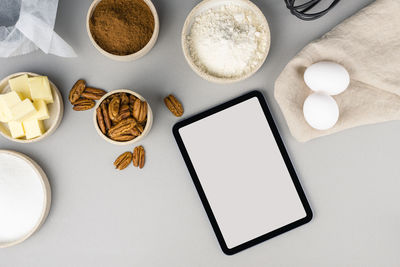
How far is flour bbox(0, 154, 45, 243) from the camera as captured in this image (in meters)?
0.74

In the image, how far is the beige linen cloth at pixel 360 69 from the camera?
0.73m

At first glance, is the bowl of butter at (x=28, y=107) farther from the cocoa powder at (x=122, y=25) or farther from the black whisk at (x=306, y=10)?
the black whisk at (x=306, y=10)

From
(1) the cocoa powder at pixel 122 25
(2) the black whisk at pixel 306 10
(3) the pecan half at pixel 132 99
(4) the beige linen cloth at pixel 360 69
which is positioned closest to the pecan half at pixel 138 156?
(3) the pecan half at pixel 132 99

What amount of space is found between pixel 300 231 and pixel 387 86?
0.38 meters

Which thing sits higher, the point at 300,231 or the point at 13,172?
the point at 13,172

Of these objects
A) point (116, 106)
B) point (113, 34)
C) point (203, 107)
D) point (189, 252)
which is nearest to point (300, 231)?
point (189, 252)

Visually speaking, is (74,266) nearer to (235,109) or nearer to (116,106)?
(116,106)

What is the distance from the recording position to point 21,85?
716mm

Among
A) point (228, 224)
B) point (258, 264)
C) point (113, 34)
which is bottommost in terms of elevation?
point (258, 264)

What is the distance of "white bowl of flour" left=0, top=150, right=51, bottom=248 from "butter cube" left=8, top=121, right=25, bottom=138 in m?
0.06

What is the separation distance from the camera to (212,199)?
0.77 m

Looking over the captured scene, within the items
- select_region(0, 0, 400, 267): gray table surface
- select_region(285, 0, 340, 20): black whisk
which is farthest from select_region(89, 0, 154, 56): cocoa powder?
select_region(285, 0, 340, 20): black whisk

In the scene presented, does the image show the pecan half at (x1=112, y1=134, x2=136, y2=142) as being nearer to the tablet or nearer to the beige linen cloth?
the tablet

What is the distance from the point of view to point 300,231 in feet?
2.56
